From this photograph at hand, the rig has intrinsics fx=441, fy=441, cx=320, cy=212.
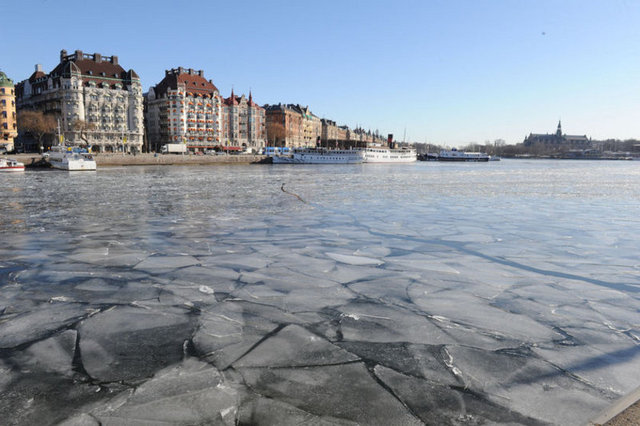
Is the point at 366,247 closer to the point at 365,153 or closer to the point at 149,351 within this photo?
the point at 149,351

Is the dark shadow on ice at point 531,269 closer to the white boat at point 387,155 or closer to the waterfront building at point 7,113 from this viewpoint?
the white boat at point 387,155

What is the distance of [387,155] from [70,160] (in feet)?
Result: 198

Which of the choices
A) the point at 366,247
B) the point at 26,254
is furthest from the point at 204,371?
the point at 26,254

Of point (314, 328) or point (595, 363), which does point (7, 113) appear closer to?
point (314, 328)

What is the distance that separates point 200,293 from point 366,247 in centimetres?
357

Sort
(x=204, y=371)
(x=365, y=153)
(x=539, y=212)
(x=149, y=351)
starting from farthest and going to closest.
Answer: (x=365, y=153), (x=539, y=212), (x=149, y=351), (x=204, y=371)

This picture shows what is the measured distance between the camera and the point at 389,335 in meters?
4.07

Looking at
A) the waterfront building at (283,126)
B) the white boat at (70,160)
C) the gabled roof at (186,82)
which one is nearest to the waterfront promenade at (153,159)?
the white boat at (70,160)

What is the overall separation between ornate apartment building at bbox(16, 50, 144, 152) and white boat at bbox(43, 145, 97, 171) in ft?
80.4

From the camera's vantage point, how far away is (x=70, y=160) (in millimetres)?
43500

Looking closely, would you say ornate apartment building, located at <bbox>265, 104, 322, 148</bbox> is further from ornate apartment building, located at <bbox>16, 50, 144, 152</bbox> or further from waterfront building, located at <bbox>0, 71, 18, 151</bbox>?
waterfront building, located at <bbox>0, 71, 18, 151</bbox>

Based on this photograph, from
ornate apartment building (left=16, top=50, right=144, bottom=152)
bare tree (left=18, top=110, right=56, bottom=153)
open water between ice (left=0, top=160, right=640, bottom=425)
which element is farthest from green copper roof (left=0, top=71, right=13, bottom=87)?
open water between ice (left=0, top=160, right=640, bottom=425)

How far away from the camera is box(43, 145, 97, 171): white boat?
43125 millimetres

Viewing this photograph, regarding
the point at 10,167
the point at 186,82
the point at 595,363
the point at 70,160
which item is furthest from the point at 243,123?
the point at 595,363
